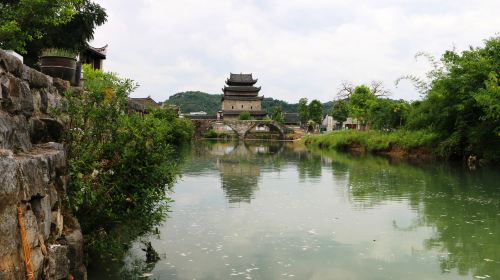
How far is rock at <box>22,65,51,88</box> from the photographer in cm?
550

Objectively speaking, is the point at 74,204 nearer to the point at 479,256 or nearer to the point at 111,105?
the point at 111,105

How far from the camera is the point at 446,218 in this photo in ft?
35.8

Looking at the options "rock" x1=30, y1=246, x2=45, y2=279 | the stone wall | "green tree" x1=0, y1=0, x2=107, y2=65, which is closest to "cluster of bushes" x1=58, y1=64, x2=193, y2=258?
the stone wall

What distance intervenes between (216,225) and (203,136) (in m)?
62.4

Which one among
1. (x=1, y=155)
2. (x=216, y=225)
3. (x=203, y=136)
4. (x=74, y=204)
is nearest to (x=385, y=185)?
(x=216, y=225)

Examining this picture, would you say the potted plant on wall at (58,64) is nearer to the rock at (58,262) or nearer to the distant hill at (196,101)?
the rock at (58,262)

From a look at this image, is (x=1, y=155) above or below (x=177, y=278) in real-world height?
above

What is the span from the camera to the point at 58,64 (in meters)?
8.52

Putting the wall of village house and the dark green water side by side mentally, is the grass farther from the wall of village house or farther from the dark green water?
the wall of village house

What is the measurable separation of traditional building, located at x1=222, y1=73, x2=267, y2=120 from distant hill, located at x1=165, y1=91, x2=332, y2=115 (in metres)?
50.4

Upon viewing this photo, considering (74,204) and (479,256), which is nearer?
(74,204)

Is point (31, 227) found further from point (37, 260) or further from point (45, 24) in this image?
point (45, 24)

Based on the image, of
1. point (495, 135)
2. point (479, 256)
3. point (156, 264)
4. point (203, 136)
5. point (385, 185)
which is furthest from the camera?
point (203, 136)

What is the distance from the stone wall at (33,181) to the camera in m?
3.59
